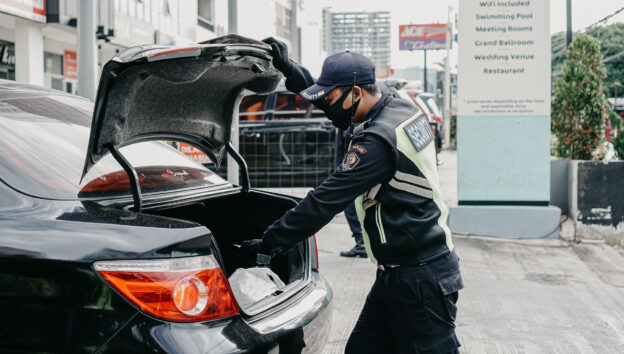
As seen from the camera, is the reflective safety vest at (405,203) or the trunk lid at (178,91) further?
the reflective safety vest at (405,203)

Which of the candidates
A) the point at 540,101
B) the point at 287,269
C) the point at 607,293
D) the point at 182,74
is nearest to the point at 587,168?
the point at 540,101

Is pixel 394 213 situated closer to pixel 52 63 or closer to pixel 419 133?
pixel 419 133

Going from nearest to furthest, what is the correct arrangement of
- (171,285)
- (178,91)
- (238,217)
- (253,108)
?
(171,285)
(178,91)
(238,217)
(253,108)

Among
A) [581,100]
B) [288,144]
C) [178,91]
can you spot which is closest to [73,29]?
[288,144]

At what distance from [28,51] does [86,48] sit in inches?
418

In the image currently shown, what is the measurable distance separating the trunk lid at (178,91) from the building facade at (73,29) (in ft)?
14.5

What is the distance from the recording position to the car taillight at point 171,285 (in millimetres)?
1942

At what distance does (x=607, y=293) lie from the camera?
5254mm

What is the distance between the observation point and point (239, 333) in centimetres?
206

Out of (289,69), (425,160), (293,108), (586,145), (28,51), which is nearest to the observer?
(425,160)

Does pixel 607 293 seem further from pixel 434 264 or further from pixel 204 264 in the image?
pixel 204 264

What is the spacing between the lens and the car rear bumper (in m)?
1.89

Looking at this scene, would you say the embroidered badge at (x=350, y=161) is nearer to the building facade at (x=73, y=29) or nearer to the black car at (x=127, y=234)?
the black car at (x=127, y=234)

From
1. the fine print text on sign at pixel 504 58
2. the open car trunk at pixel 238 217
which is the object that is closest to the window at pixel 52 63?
the fine print text on sign at pixel 504 58
